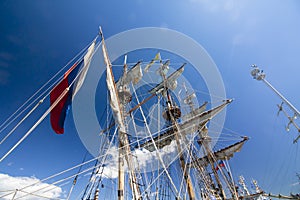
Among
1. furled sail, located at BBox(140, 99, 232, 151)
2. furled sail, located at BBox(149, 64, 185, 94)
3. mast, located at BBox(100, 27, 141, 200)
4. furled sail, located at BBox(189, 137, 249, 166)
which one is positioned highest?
furled sail, located at BBox(149, 64, 185, 94)

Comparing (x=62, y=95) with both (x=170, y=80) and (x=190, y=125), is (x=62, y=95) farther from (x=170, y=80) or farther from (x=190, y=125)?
(x=170, y=80)

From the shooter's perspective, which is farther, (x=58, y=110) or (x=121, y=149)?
(x=121, y=149)

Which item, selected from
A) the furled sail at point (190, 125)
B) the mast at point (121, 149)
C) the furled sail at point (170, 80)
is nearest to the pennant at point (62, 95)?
the mast at point (121, 149)

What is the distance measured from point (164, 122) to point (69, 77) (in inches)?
578

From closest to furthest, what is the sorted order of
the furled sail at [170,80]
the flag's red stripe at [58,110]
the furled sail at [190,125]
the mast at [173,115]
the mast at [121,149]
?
1. the flag's red stripe at [58,110]
2. the mast at [121,149]
3. the mast at [173,115]
4. the furled sail at [190,125]
5. the furled sail at [170,80]

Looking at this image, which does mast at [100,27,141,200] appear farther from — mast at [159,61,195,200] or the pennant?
mast at [159,61,195,200]

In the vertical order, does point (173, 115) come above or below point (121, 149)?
above

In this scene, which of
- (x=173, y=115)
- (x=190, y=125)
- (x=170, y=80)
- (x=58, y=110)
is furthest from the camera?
(x=170, y=80)

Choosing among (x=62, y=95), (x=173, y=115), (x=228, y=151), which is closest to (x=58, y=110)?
(x=62, y=95)

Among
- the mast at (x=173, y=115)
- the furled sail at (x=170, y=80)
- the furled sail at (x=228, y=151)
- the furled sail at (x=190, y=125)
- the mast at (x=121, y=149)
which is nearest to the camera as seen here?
the mast at (x=121, y=149)

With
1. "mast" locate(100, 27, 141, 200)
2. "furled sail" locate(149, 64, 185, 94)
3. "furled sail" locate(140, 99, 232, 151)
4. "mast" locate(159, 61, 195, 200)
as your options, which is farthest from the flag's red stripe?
"furled sail" locate(149, 64, 185, 94)

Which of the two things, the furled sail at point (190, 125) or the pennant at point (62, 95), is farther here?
the furled sail at point (190, 125)

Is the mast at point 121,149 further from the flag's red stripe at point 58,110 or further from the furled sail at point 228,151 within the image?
the furled sail at point 228,151

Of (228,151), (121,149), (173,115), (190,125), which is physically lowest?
(121,149)
